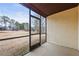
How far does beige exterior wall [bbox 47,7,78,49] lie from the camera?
7305 millimetres

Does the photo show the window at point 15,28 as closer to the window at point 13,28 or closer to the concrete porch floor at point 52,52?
the window at point 13,28

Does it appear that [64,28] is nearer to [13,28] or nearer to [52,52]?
[52,52]

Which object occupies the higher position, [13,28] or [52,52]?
[13,28]

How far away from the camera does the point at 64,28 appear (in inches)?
313

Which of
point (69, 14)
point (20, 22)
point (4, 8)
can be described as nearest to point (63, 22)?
point (69, 14)

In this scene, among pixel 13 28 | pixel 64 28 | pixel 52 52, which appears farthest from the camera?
pixel 64 28

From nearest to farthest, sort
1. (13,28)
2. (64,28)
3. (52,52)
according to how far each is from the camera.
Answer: (13,28), (52,52), (64,28)

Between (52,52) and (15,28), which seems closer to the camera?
(15,28)

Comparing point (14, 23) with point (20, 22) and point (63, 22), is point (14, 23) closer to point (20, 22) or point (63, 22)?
point (20, 22)

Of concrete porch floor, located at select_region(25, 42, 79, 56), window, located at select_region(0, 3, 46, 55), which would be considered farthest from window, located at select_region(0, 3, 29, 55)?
concrete porch floor, located at select_region(25, 42, 79, 56)

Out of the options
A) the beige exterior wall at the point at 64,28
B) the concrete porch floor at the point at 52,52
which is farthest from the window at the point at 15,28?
the beige exterior wall at the point at 64,28

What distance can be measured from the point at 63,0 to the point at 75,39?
5.07 metres

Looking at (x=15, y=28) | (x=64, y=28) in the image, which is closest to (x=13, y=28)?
(x=15, y=28)

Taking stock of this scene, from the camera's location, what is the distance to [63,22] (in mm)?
7984
